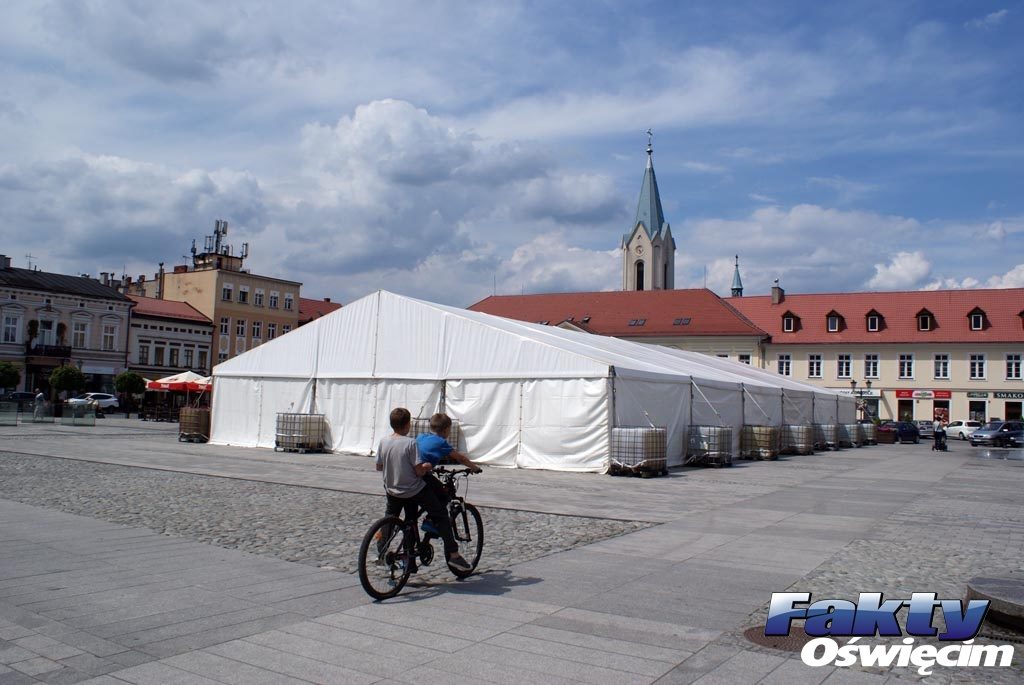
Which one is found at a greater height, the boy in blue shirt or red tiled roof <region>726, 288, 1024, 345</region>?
red tiled roof <region>726, 288, 1024, 345</region>

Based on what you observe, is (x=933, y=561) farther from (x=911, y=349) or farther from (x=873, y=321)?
(x=873, y=321)

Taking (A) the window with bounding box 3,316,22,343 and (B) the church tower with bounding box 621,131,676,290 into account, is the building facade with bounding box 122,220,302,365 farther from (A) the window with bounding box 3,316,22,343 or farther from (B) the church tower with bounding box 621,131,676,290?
(B) the church tower with bounding box 621,131,676,290

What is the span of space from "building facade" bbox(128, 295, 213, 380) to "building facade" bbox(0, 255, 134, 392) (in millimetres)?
1597

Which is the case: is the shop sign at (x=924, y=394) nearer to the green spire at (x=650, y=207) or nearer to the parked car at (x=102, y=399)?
the green spire at (x=650, y=207)

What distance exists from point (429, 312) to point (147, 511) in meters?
13.0

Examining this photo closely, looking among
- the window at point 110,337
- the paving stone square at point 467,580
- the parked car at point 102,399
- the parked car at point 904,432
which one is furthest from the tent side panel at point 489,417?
the window at point 110,337

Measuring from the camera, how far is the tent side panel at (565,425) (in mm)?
20266

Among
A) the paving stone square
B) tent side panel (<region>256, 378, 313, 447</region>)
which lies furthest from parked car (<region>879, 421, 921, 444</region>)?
tent side panel (<region>256, 378, 313, 447</region>)

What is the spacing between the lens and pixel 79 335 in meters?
61.2

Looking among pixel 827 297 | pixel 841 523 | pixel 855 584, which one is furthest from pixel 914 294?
pixel 855 584

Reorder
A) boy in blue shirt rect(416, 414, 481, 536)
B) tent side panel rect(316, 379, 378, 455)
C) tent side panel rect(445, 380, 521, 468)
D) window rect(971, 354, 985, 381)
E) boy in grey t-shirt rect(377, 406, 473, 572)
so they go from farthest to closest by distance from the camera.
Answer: window rect(971, 354, 985, 381) < tent side panel rect(316, 379, 378, 455) < tent side panel rect(445, 380, 521, 468) < boy in blue shirt rect(416, 414, 481, 536) < boy in grey t-shirt rect(377, 406, 473, 572)

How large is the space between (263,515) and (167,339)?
61219mm

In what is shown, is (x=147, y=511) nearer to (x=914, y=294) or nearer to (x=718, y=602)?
(x=718, y=602)

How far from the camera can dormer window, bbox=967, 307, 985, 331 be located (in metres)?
61.1
